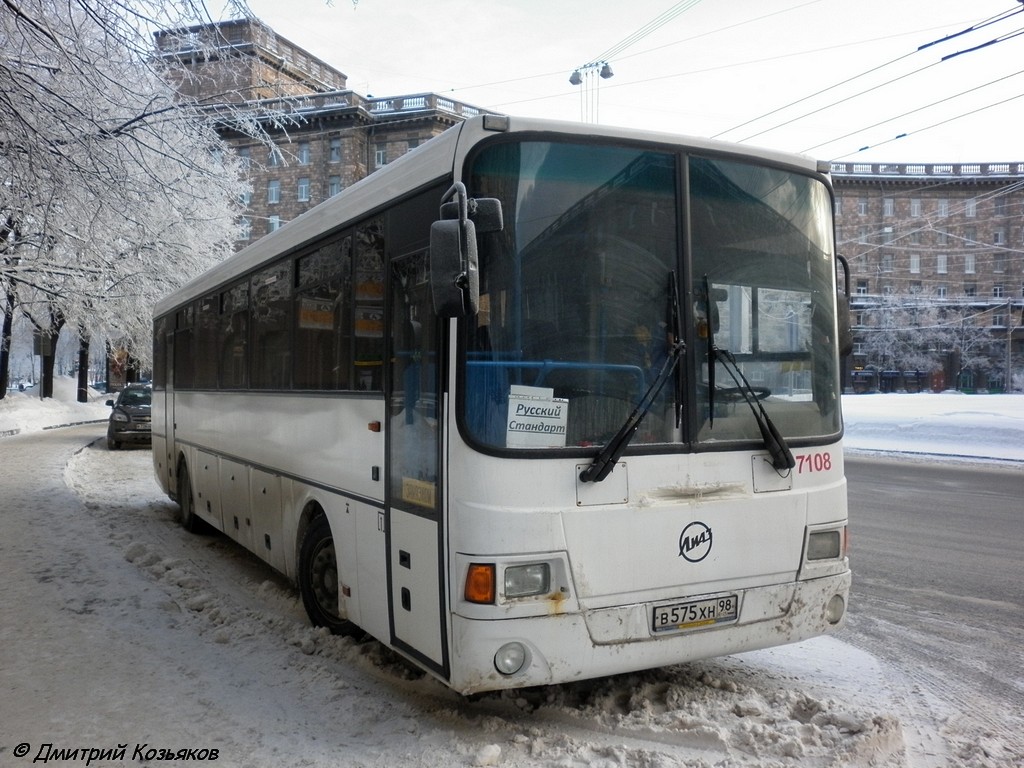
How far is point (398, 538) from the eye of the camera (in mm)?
4668

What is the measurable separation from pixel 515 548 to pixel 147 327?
29.9m

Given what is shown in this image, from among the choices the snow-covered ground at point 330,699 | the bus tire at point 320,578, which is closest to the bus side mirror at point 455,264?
the snow-covered ground at point 330,699

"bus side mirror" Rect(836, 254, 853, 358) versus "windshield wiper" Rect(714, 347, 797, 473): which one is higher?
"bus side mirror" Rect(836, 254, 853, 358)

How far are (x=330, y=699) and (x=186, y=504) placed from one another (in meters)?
6.57

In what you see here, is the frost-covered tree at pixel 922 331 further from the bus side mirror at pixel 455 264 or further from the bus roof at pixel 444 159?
the bus side mirror at pixel 455 264

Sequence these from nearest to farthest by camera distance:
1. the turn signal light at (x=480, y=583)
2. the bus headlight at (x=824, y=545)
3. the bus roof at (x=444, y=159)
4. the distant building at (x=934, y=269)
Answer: the turn signal light at (x=480, y=583), the bus roof at (x=444, y=159), the bus headlight at (x=824, y=545), the distant building at (x=934, y=269)

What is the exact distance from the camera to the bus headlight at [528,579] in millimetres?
4016

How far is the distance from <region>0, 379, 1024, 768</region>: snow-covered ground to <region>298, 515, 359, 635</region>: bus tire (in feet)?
0.38

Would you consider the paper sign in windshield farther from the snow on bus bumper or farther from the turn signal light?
the snow on bus bumper

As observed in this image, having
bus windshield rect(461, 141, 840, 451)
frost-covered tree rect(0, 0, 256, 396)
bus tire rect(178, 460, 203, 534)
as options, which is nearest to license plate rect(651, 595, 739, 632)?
bus windshield rect(461, 141, 840, 451)

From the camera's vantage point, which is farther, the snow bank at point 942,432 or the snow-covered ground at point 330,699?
the snow bank at point 942,432

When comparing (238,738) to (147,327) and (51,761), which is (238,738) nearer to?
(51,761)

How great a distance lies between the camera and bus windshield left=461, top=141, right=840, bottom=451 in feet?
13.6

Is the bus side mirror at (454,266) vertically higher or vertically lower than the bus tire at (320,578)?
higher
